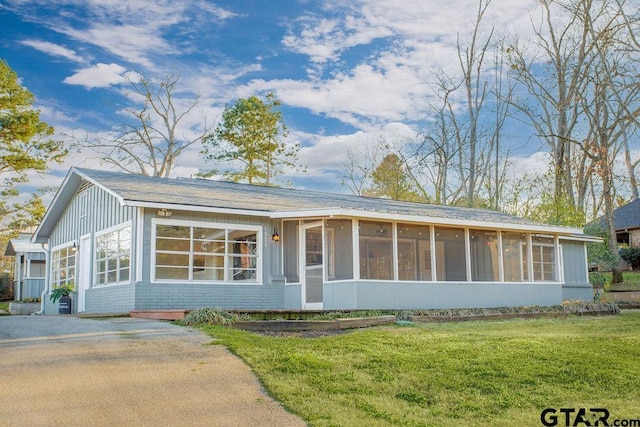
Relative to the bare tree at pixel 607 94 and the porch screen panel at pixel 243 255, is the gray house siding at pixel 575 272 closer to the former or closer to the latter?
the bare tree at pixel 607 94

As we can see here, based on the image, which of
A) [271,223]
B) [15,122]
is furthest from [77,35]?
[271,223]

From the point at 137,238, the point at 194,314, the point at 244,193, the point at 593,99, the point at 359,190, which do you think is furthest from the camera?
the point at 359,190

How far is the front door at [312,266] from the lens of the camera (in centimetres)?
1452

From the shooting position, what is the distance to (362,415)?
236 inches

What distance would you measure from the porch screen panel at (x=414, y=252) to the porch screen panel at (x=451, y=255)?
33 cm

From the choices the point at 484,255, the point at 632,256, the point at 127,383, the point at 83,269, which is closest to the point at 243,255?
the point at 83,269

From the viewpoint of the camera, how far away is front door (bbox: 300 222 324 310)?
14516mm

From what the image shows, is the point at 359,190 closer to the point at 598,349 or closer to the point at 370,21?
the point at 370,21

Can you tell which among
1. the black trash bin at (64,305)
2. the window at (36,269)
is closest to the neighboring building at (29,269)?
the window at (36,269)

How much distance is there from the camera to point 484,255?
16.6 m

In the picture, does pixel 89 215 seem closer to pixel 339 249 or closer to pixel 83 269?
pixel 83 269

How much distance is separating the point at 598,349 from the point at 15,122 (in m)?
26.1

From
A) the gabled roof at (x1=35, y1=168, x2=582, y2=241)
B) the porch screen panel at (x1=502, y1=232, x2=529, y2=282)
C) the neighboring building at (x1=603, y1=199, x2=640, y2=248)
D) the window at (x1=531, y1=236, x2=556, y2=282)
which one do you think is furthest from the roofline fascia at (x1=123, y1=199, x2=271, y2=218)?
the neighboring building at (x1=603, y1=199, x2=640, y2=248)

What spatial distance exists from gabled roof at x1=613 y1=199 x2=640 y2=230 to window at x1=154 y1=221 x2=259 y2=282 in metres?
24.7
